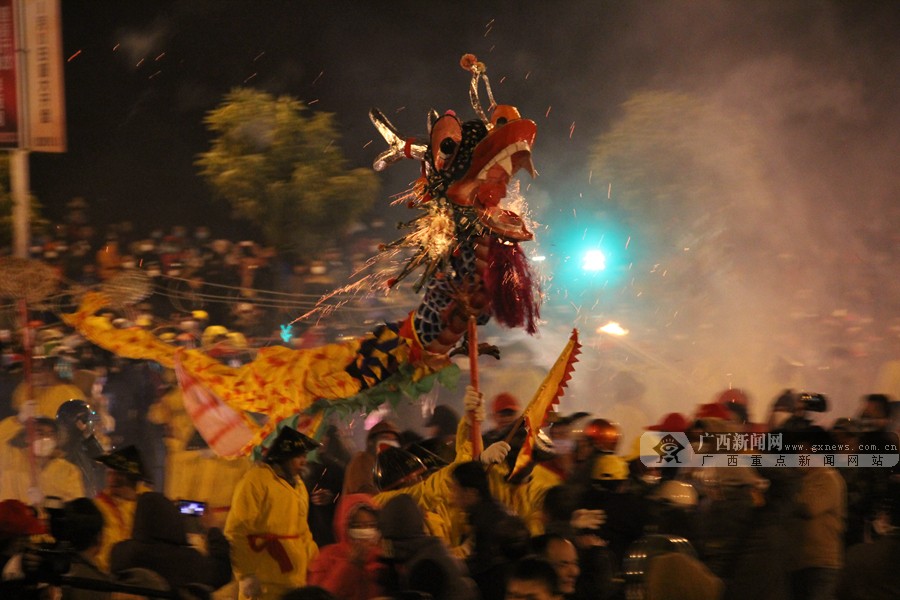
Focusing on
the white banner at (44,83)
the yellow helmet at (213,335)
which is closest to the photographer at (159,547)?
the white banner at (44,83)

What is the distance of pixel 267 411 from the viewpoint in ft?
19.3

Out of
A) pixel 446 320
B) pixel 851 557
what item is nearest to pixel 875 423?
pixel 851 557

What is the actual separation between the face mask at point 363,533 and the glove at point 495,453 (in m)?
1.20

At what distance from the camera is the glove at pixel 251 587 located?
492cm

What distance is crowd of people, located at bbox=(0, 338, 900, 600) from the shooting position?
12.3ft

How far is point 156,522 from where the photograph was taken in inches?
166

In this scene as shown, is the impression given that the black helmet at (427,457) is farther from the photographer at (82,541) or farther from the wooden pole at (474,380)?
the photographer at (82,541)

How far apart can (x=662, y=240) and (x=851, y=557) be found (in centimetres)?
957

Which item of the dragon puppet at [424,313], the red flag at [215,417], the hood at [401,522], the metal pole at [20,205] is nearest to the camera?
the hood at [401,522]

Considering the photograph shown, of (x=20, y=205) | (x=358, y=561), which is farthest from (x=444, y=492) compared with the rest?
(x=20, y=205)

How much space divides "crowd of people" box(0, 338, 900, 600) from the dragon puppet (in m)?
0.35

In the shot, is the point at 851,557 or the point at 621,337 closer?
the point at 851,557

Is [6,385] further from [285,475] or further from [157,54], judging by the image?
[157,54]

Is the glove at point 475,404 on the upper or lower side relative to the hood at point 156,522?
upper
